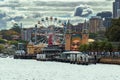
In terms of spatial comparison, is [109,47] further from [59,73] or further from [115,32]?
[59,73]

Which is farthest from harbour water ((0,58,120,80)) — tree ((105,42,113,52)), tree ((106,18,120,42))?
tree ((106,18,120,42))

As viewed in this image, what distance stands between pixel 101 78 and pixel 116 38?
103 meters

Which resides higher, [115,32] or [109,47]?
[115,32]

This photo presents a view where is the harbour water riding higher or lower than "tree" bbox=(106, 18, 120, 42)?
higher

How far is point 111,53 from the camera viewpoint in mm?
165250

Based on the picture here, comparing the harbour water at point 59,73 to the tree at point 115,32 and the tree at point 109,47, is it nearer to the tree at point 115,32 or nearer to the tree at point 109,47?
the tree at point 109,47

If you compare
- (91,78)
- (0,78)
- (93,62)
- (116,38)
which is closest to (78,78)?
(91,78)

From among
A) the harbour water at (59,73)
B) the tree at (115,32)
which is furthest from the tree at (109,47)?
the harbour water at (59,73)

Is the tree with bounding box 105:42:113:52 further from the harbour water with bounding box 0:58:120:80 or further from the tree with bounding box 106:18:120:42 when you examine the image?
the harbour water with bounding box 0:58:120:80

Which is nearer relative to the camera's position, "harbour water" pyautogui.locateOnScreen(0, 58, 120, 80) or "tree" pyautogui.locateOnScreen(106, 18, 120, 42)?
"harbour water" pyautogui.locateOnScreen(0, 58, 120, 80)

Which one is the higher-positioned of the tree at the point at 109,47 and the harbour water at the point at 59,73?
the harbour water at the point at 59,73

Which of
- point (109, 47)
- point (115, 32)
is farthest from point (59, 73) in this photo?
point (115, 32)

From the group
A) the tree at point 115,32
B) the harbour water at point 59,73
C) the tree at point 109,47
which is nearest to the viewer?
the harbour water at point 59,73

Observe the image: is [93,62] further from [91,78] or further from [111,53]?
[91,78]
